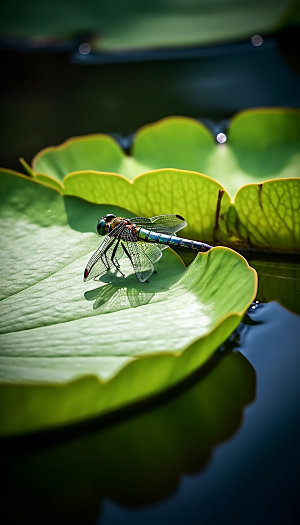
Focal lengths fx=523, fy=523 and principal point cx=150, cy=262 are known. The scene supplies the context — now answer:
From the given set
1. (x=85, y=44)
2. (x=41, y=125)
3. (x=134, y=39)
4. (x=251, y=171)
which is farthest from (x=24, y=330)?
(x=85, y=44)

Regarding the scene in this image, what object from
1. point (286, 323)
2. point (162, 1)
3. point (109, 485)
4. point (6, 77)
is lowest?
point (109, 485)

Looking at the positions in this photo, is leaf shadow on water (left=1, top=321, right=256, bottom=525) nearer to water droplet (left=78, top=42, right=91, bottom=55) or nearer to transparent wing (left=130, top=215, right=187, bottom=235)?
transparent wing (left=130, top=215, right=187, bottom=235)

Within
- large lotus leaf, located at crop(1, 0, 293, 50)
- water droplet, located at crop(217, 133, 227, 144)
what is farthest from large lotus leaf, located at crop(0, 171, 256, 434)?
large lotus leaf, located at crop(1, 0, 293, 50)

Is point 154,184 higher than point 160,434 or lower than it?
higher

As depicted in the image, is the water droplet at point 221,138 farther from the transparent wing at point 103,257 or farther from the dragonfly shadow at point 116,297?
the dragonfly shadow at point 116,297

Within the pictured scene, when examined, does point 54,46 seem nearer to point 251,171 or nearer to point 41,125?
A: point 41,125

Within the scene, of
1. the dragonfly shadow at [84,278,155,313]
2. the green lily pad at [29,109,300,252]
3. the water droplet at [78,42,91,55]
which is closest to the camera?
the dragonfly shadow at [84,278,155,313]

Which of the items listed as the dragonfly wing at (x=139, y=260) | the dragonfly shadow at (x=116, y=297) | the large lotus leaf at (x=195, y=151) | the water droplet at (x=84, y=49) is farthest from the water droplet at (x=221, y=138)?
the water droplet at (x=84, y=49)
